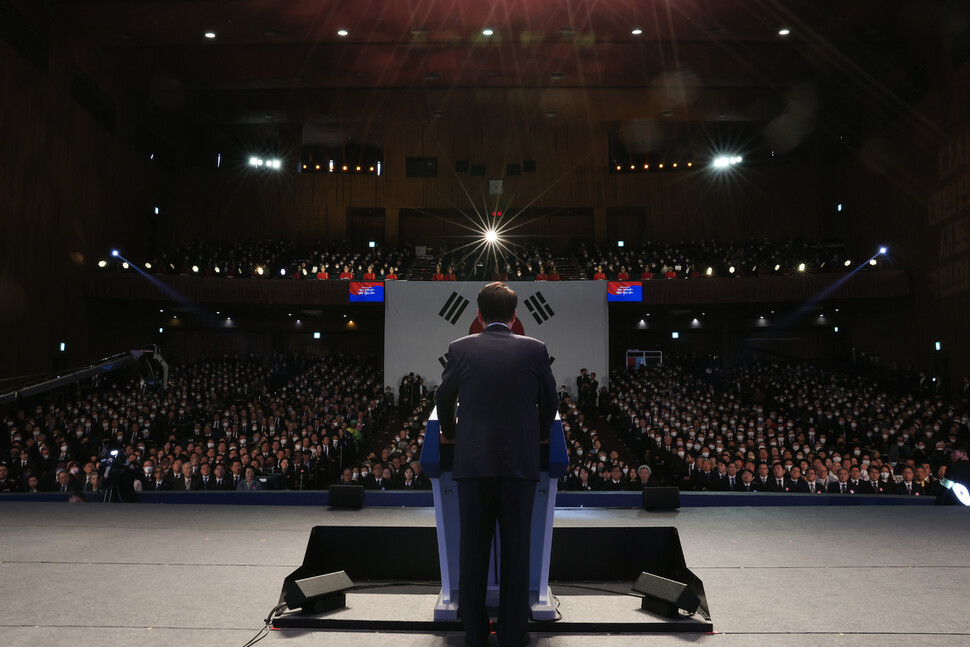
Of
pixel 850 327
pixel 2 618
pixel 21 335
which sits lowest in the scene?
pixel 2 618

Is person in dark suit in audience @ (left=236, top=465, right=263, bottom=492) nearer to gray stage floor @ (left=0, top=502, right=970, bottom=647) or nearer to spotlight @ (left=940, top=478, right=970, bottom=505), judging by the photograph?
gray stage floor @ (left=0, top=502, right=970, bottom=647)

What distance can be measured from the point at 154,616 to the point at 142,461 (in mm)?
9640

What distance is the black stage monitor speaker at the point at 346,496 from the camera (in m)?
5.09

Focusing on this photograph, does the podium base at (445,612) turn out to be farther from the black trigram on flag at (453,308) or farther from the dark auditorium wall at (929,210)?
the dark auditorium wall at (929,210)

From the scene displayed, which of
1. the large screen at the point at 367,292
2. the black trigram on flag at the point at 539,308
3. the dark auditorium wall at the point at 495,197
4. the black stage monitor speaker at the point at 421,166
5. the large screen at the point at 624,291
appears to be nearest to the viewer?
the black trigram on flag at the point at 539,308

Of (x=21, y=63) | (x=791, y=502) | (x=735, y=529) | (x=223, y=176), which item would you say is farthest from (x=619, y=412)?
(x=223, y=176)

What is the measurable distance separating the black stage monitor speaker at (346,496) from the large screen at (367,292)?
14.3m

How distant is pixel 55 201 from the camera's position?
1777 centimetres

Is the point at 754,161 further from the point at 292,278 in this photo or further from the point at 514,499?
the point at 514,499

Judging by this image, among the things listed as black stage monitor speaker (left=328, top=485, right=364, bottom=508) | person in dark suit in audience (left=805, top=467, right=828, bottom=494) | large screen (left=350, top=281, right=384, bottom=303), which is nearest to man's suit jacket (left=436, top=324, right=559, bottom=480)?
black stage monitor speaker (left=328, top=485, right=364, bottom=508)

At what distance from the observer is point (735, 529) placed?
4285mm

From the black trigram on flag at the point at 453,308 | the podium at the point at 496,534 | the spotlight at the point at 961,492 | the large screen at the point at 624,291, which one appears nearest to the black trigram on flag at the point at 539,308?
the black trigram on flag at the point at 453,308

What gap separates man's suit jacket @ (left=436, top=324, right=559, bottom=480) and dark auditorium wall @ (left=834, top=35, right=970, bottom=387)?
17.3m

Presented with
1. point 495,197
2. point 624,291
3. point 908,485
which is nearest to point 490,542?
point 908,485
